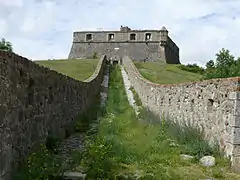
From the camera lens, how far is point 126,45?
59.8 meters

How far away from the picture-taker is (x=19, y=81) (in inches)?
246

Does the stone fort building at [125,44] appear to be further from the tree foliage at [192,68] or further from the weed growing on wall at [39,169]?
the weed growing on wall at [39,169]

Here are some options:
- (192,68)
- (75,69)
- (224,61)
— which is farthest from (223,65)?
(192,68)

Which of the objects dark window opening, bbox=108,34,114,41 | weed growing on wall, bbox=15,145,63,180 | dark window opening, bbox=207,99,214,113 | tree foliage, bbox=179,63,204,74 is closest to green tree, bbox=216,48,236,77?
dark window opening, bbox=207,99,214,113

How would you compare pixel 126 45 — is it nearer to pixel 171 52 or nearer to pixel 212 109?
pixel 171 52

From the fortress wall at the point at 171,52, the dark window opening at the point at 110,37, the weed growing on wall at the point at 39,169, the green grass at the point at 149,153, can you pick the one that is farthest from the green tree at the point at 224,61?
the dark window opening at the point at 110,37

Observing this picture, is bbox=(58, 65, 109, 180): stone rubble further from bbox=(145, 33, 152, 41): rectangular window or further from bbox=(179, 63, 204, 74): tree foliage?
bbox=(145, 33, 152, 41): rectangular window

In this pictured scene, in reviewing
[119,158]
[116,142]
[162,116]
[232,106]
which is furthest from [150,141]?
[162,116]

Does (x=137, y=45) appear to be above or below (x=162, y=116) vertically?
above

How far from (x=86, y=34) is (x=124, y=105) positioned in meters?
44.1

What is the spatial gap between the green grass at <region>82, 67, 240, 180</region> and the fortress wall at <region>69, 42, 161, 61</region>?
4711cm

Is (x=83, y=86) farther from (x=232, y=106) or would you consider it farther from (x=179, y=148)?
(x=232, y=106)

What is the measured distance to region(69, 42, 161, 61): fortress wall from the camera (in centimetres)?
5881

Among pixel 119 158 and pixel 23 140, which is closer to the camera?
pixel 23 140
